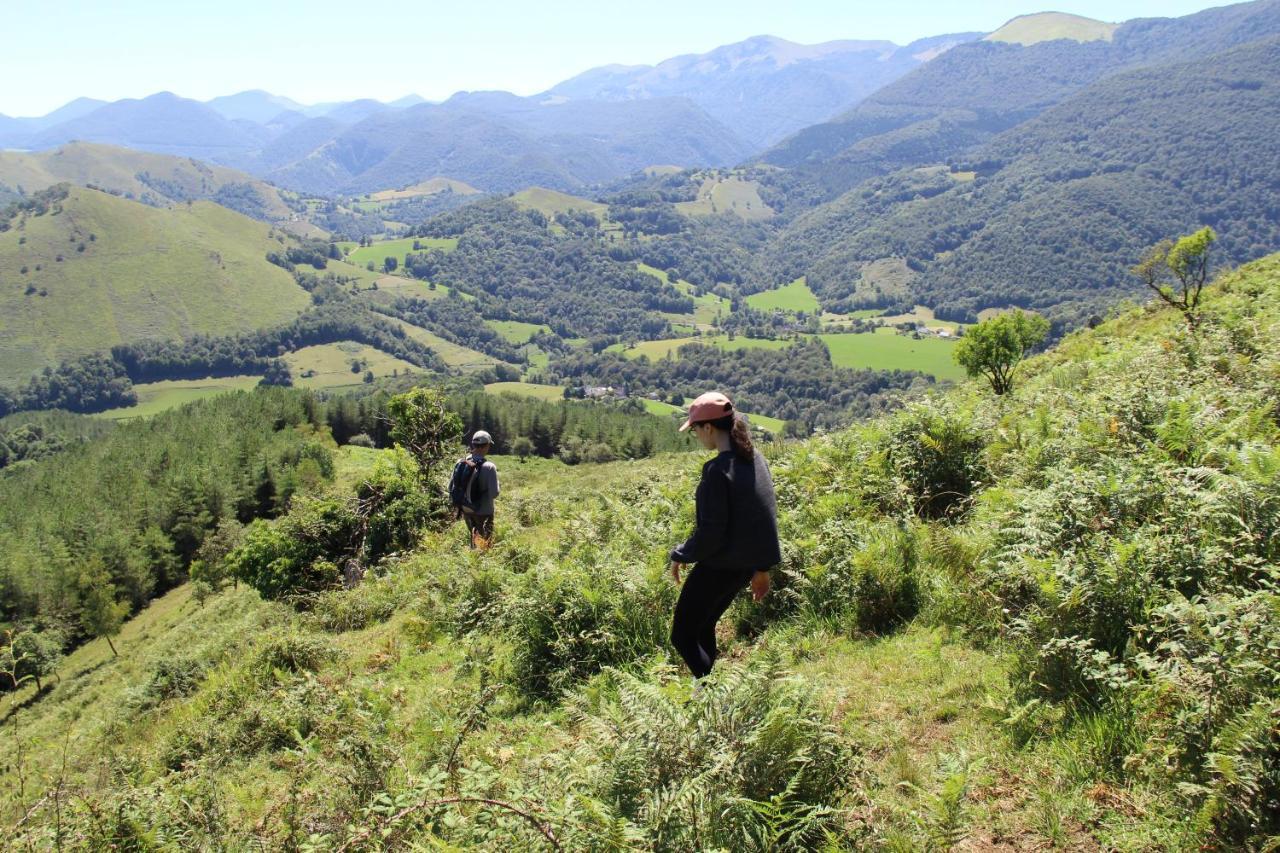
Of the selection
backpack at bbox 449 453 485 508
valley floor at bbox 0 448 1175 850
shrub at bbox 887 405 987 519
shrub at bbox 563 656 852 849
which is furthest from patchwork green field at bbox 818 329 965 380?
shrub at bbox 563 656 852 849

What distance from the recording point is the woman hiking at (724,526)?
211 inches

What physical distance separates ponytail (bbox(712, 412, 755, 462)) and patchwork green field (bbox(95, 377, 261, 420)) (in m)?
188

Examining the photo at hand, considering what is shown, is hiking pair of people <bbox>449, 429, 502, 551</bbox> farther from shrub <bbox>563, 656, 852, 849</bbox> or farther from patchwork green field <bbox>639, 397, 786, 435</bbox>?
patchwork green field <bbox>639, 397, 786, 435</bbox>

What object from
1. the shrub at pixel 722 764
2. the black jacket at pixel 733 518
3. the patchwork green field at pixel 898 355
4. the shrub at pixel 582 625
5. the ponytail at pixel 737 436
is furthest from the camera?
the patchwork green field at pixel 898 355

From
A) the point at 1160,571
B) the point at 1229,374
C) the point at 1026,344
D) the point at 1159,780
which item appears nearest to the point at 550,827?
the point at 1159,780

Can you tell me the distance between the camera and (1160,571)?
493 centimetres

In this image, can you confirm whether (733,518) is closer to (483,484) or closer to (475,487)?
(483,484)

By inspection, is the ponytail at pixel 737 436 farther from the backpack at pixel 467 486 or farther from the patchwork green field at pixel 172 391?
the patchwork green field at pixel 172 391

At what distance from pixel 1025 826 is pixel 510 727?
15.3 ft

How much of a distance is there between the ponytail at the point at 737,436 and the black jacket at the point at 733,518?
2.3 inches

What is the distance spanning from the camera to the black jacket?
5332mm

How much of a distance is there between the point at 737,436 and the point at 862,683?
255 cm

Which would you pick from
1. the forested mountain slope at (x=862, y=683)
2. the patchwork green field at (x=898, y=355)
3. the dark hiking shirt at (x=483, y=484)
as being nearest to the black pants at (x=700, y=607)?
the forested mountain slope at (x=862, y=683)

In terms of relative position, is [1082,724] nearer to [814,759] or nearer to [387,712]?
[814,759]
